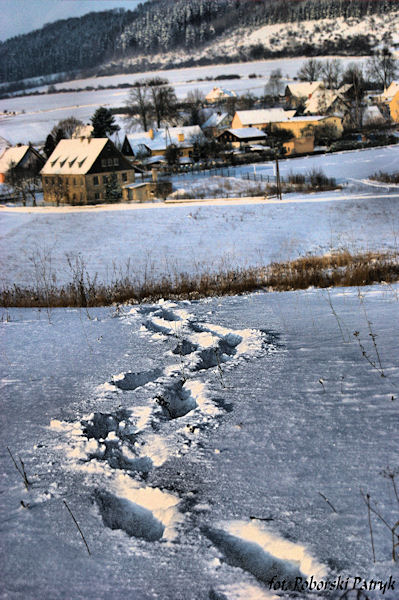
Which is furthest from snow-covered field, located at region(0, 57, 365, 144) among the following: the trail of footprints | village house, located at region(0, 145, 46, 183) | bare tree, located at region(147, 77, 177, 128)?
the trail of footprints

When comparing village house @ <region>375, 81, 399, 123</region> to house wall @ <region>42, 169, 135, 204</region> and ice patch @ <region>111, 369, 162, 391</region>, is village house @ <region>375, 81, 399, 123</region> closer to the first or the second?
house wall @ <region>42, 169, 135, 204</region>

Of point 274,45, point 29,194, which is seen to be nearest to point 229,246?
point 29,194

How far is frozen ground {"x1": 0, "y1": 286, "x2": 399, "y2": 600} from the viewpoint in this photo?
2338 millimetres

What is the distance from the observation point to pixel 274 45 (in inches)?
6703

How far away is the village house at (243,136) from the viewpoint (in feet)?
234

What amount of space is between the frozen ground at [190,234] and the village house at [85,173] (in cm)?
1388

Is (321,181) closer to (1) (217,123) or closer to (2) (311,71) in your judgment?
(1) (217,123)

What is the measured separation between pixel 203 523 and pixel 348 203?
2956 cm

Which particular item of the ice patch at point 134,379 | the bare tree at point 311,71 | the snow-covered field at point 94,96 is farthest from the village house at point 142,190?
the bare tree at point 311,71

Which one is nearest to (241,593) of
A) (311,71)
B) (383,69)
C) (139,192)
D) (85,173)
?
(139,192)

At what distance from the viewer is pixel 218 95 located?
368 ft

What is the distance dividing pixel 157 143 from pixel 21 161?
67.3 ft

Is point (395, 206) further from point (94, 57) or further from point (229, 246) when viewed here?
point (94, 57)

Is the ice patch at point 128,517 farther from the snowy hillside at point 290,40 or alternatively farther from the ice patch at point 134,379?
the snowy hillside at point 290,40
